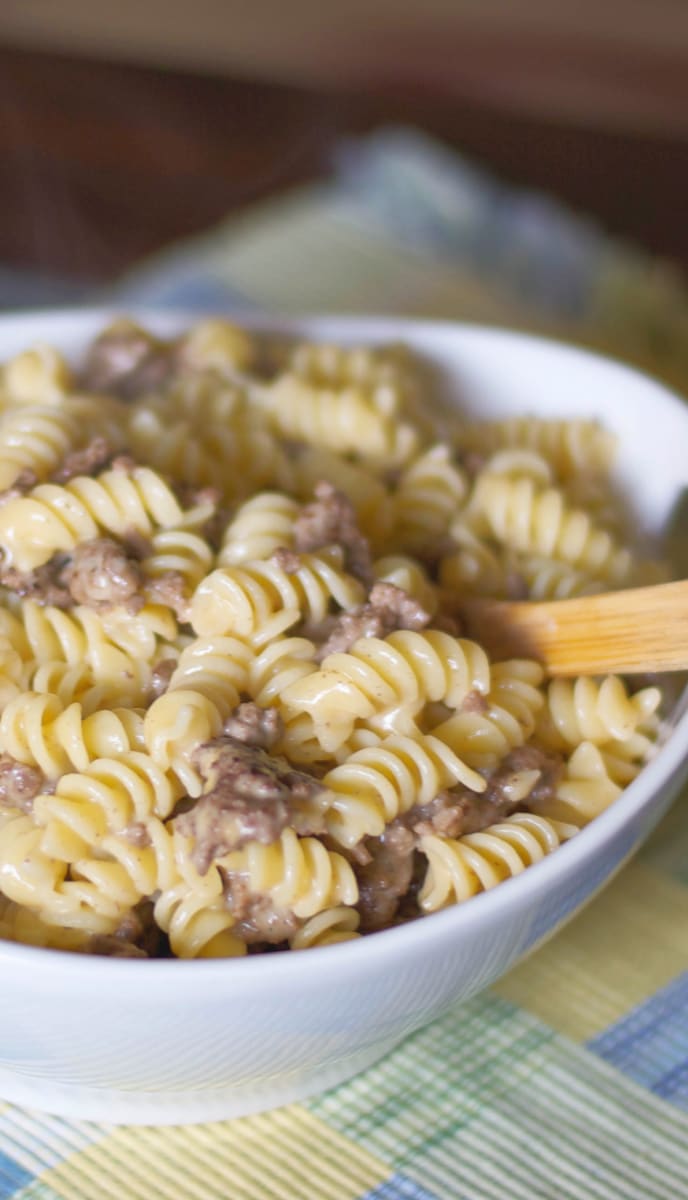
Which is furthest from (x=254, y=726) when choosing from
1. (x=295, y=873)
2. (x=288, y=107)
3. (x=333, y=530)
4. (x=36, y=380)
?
(x=288, y=107)

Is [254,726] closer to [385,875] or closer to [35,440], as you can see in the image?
[385,875]

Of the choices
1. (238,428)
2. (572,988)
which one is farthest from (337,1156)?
(238,428)

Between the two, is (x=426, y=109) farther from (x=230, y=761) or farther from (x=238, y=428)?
(x=230, y=761)

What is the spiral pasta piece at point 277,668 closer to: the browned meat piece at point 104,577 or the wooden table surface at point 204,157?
the browned meat piece at point 104,577

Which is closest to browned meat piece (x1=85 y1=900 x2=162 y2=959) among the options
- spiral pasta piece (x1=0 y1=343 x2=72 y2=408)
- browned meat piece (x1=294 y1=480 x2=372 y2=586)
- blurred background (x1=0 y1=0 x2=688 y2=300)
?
browned meat piece (x1=294 y1=480 x2=372 y2=586)

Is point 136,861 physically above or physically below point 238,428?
below
